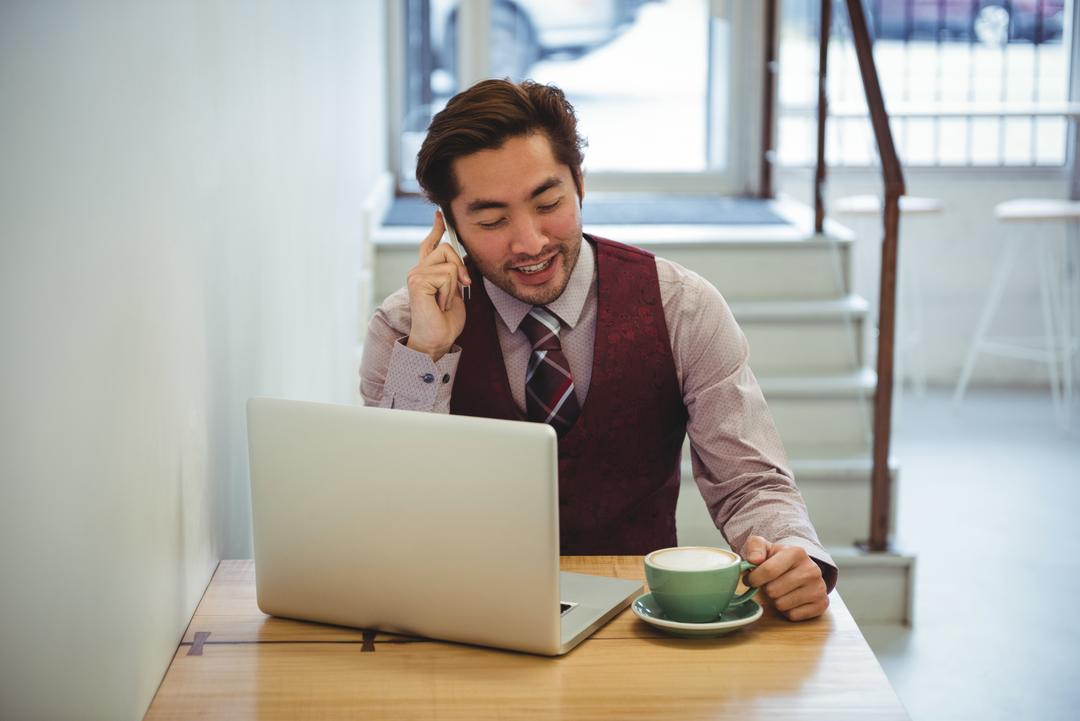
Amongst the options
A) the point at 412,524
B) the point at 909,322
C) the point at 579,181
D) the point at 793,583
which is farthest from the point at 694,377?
the point at 909,322

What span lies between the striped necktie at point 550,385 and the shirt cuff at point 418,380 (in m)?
0.11

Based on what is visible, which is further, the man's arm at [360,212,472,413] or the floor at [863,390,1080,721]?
the floor at [863,390,1080,721]

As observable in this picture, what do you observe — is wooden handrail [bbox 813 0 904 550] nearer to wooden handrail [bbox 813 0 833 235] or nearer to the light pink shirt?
wooden handrail [bbox 813 0 833 235]

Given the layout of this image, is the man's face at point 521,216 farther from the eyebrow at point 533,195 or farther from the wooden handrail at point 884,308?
the wooden handrail at point 884,308

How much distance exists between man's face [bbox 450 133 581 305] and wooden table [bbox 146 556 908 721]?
545mm

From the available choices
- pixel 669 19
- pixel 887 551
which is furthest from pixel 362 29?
pixel 887 551

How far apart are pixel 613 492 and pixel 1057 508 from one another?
253 cm

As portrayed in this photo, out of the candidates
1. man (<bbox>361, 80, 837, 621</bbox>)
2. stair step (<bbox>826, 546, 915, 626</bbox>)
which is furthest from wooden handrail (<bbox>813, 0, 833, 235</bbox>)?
man (<bbox>361, 80, 837, 621</bbox>)

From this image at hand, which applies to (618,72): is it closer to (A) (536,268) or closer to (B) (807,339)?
(B) (807,339)

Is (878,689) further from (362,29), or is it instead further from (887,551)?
(362,29)

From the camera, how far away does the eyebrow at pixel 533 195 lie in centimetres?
152

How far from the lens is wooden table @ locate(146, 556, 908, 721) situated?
0.99m

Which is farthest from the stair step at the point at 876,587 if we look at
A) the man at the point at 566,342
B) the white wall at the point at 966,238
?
the white wall at the point at 966,238

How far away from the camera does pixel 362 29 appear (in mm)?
3693
